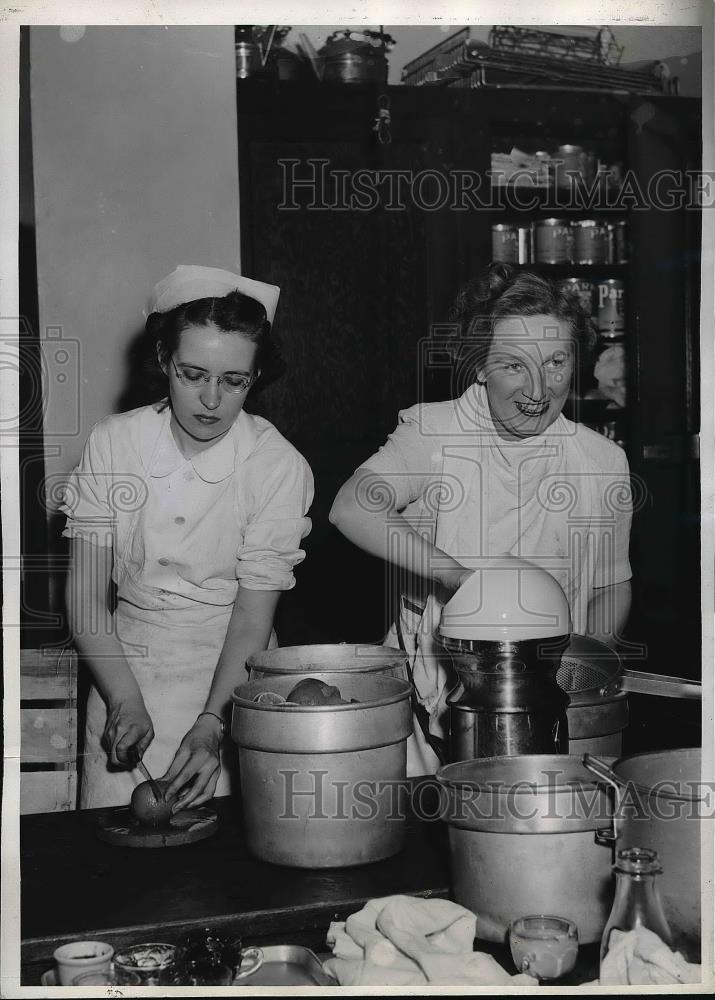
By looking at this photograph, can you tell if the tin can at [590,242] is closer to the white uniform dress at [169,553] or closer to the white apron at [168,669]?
the white uniform dress at [169,553]

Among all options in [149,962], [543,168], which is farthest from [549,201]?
[149,962]

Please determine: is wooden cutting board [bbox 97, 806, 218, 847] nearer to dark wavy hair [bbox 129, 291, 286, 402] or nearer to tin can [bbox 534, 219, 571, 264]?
dark wavy hair [bbox 129, 291, 286, 402]

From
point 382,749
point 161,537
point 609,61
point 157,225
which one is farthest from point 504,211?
point 382,749

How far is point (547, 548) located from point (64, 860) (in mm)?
1101

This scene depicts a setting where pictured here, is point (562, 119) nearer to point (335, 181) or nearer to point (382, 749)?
point (335, 181)

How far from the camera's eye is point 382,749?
123 cm

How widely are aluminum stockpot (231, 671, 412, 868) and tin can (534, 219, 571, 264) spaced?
6.92ft

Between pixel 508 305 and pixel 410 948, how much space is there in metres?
1.19

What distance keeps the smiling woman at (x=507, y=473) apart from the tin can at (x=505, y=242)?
1097 mm

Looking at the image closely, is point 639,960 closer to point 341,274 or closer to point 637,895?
point 637,895

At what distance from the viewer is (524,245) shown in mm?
3078

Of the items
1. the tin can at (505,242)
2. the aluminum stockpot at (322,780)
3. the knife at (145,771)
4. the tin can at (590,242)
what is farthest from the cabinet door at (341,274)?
the aluminum stockpot at (322,780)

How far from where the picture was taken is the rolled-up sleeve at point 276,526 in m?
1.79

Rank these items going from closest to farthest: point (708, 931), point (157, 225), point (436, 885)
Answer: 1. point (436, 885)
2. point (708, 931)
3. point (157, 225)
